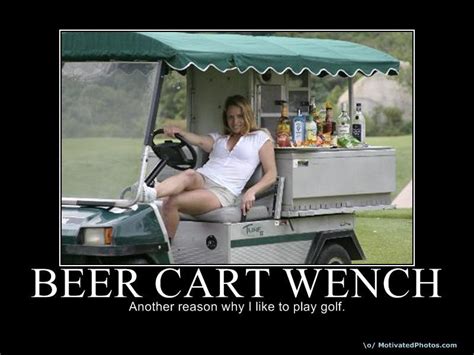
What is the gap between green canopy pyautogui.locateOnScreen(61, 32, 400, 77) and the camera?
24.9 ft

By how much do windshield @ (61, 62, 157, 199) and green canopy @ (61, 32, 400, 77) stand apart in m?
0.16

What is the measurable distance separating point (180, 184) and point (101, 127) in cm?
66

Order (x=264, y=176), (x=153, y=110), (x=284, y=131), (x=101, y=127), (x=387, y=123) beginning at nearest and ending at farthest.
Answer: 1. (x=153, y=110)
2. (x=101, y=127)
3. (x=264, y=176)
4. (x=284, y=131)
5. (x=387, y=123)

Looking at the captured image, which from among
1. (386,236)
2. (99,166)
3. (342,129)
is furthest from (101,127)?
(386,236)

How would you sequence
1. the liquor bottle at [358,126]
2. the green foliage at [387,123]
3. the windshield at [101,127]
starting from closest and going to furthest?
the windshield at [101,127], the liquor bottle at [358,126], the green foliage at [387,123]

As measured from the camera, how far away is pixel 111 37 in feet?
25.2

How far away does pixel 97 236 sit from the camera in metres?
7.52

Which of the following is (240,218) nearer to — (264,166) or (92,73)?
(264,166)

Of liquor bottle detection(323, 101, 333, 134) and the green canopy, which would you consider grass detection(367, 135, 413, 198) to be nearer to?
liquor bottle detection(323, 101, 333, 134)

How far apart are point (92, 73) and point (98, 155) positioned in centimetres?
55

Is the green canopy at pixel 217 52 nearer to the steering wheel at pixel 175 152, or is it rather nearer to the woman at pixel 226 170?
the woman at pixel 226 170

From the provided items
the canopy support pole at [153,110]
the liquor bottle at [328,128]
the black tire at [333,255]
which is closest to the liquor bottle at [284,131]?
the liquor bottle at [328,128]

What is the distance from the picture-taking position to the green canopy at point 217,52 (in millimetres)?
7602

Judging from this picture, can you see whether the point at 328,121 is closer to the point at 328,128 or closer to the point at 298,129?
the point at 328,128
